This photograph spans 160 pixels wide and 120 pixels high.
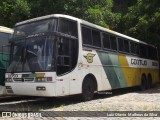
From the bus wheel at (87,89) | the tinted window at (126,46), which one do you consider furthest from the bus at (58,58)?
the tinted window at (126,46)

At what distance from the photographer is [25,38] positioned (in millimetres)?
11094

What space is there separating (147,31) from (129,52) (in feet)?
19.5

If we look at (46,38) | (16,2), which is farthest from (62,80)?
(16,2)

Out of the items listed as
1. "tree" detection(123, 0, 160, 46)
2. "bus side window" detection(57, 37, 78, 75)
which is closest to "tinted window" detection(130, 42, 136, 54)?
"tree" detection(123, 0, 160, 46)

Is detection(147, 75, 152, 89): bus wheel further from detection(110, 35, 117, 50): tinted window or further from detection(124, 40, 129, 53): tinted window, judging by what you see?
detection(110, 35, 117, 50): tinted window

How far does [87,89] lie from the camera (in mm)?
12148

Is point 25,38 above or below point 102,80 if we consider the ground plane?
above

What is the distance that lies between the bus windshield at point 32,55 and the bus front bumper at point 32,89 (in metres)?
0.50

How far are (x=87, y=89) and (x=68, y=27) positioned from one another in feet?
8.38

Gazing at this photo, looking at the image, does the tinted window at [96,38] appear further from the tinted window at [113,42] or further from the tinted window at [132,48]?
the tinted window at [132,48]

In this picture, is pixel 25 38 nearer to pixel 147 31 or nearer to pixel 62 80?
pixel 62 80

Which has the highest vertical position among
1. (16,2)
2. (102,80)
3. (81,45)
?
(16,2)

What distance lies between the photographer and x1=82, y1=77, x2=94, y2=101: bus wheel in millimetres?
11906

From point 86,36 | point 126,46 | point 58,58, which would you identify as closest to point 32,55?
point 58,58
